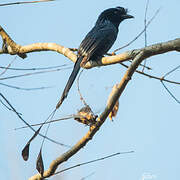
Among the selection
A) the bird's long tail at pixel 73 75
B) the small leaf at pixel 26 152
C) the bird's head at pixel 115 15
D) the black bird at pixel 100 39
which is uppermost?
the bird's head at pixel 115 15

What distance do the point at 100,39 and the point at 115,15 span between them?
1158 mm

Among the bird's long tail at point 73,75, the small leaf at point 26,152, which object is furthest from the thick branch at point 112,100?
the bird's long tail at point 73,75

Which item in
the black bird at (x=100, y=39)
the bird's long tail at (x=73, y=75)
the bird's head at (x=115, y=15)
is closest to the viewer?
the bird's long tail at (x=73, y=75)

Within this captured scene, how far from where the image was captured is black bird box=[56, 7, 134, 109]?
4.29 meters

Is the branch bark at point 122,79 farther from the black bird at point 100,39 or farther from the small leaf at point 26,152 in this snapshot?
the black bird at point 100,39

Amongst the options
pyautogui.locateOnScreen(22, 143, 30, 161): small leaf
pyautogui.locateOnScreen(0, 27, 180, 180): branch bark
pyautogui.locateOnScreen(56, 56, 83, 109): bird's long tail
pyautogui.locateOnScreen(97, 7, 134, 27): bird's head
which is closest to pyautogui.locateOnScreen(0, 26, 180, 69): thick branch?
pyautogui.locateOnScreen(0, 27, 180, 180): branch bark

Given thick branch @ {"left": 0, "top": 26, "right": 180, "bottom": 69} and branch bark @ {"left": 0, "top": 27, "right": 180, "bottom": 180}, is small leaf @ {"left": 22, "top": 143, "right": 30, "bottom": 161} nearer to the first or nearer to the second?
branch bark @ {"left": 0, "top": 27, "right": 180, "bottom": 180}

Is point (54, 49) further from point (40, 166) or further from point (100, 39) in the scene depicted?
point (40, 166)

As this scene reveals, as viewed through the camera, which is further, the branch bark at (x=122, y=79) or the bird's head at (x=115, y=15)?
the bird's head at (x=115, y=15)

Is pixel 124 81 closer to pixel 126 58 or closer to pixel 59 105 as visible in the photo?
pixel 126 58

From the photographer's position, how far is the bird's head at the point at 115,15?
5.96 metres

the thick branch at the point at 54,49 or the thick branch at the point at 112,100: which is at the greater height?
the thick branch at the point at 54,49

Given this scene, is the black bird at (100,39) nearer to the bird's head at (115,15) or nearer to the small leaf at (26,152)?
the bird's head at (115,15)

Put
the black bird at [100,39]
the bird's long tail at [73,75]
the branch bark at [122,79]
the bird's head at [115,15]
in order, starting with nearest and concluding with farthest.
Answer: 1. the branch bark at [122,79]
2. the bird's long tail at [73,75]
3. the black bird at [100,39]
4. the bird's head at [115,15]
